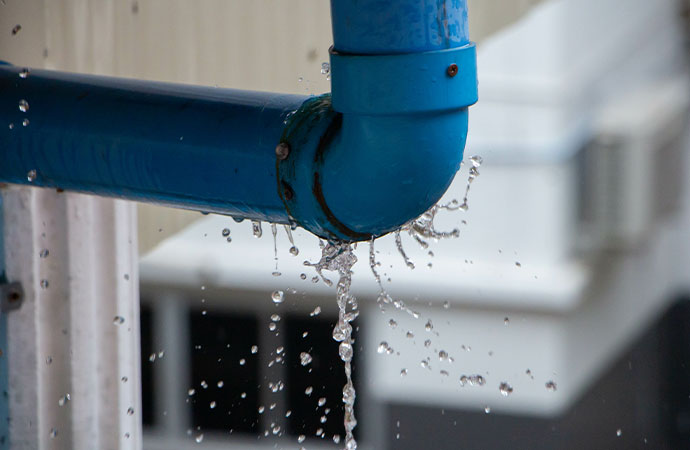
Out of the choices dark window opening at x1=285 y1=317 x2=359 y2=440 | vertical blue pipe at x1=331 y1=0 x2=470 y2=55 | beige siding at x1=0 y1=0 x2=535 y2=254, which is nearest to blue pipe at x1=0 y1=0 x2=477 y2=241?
vertical blue pipe at x1=331 y1=0 x2=470 y2=55

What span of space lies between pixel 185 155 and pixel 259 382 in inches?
191

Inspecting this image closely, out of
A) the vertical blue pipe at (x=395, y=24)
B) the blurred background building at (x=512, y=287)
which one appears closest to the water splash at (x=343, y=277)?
the vertical blue pipe at (x=395, y=24)

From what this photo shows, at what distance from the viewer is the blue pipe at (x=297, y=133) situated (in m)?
0.52

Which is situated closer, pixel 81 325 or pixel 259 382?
pixel 81 325

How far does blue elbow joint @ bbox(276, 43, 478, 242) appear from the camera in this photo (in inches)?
20.6

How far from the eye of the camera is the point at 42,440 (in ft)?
2.59

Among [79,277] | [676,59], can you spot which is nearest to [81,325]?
[79,277]

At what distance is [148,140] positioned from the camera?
22.8 inches

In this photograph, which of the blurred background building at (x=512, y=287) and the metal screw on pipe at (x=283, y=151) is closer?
the metal screw on pipe at (x=283, y=151)

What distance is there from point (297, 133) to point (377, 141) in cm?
5

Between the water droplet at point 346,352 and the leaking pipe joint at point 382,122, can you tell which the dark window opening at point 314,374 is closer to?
the water droplet at point 346,352

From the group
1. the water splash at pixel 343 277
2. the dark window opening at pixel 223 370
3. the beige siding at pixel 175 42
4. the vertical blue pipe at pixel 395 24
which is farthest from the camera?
the dark window opening at pixel 223 370

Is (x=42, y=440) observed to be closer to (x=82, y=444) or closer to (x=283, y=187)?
(x=82, y=444)

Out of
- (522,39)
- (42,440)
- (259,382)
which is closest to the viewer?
(42,440)
